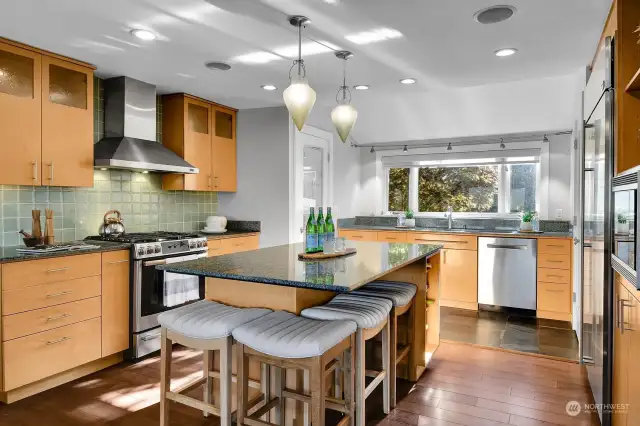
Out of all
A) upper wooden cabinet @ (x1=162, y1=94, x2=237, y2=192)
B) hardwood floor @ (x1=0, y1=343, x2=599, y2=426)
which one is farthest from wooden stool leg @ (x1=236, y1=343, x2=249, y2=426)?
upper wooden cabinet @ (x1=162, y1=94, x2=237, y2=192)

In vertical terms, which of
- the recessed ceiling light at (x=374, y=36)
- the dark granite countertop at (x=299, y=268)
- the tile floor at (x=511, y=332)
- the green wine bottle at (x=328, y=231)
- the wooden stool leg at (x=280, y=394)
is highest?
the recessed ceiling light at (x=374, y=36)

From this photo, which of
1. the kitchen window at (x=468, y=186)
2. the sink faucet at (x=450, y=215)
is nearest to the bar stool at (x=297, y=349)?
the sink faucet at (x=450, y=215)

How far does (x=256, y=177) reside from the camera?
15.8 ft

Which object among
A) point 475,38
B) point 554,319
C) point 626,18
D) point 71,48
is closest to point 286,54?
point 475,38

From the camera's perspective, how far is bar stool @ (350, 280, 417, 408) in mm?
2512

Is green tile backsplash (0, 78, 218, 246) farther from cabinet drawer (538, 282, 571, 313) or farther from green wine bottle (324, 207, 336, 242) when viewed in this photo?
cabinet drawer (538, 282, 571, 313)

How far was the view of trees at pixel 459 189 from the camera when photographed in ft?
17.8

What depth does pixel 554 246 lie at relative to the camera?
4375mm

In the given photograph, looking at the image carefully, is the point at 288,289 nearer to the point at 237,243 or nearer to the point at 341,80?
the point at 341,80

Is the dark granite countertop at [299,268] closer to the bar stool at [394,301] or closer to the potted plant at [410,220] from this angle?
the bar stool at [394,301]

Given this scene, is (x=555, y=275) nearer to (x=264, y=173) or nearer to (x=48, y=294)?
(x=264, y=173)

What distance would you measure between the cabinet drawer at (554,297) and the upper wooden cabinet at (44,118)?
14.2ft

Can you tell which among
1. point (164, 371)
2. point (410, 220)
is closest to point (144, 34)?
point (164, 371)

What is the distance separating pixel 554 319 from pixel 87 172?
450 centimetres
